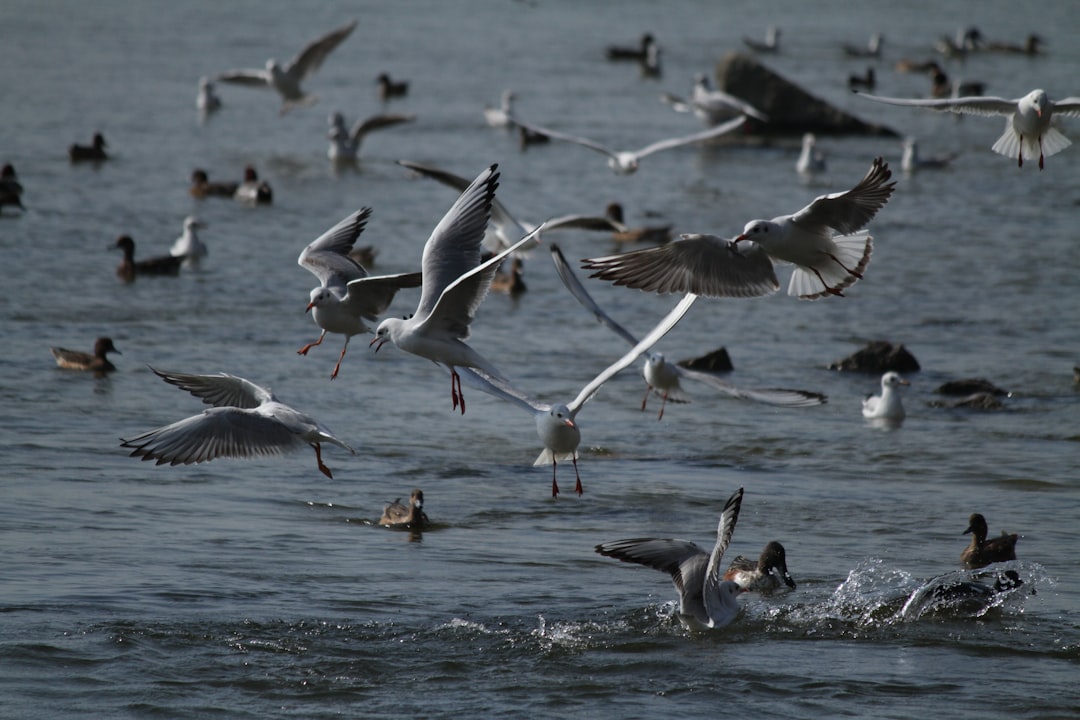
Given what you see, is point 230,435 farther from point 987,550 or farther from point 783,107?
point 783,107

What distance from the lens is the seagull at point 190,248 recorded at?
19.2m

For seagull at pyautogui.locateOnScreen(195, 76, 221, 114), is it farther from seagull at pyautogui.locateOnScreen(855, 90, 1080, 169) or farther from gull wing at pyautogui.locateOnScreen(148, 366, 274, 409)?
seagull at pyautogui.locateOnScreen(855, 90, 1080, 169)

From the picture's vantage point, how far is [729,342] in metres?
16.8

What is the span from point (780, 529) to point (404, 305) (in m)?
8.09

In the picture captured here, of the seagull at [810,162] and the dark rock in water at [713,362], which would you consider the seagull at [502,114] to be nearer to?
the seagull at [810,162]

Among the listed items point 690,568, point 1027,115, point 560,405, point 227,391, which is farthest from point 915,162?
point 690,568

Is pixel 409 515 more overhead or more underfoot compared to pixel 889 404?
more underfoot

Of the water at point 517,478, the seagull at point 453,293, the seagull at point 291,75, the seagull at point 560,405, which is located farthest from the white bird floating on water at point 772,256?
the seagull at point 291,75

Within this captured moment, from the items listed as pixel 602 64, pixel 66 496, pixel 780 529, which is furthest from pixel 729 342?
pixel 602 64

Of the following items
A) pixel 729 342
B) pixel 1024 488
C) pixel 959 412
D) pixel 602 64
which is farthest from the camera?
pixel 602 64

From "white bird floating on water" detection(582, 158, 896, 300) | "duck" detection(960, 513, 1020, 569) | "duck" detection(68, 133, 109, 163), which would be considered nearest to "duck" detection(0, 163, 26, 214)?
"duck" detection(68, 133, 109, 163)

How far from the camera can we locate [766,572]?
952cm

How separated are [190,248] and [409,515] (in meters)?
9.62

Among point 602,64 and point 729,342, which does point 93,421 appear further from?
point 602,64
